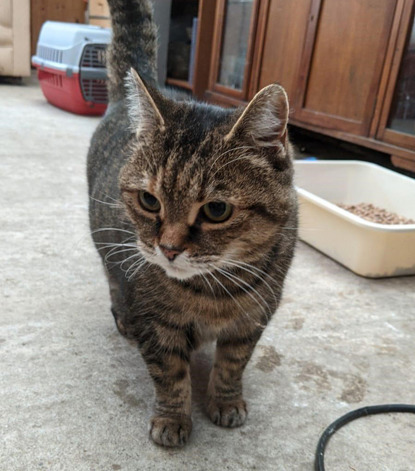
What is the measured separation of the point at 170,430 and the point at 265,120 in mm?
651

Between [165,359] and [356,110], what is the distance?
1.90 meters

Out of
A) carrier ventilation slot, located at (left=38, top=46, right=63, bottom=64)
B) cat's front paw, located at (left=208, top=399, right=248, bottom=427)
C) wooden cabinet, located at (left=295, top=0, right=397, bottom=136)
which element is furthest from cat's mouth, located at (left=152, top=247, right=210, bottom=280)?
carrier ventilation slot, located at (left=38, top=46, right=63, bottom=64)

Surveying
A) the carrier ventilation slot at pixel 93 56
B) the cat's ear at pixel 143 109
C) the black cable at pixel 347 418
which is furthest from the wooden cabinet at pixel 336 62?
the cat's ear at pixel 143 109

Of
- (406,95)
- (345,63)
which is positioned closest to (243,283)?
(406,95)

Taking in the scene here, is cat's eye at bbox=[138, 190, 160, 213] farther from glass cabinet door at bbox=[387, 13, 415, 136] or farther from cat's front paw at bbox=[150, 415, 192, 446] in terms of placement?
glass cabinet door at bbox=[387, 13, 415, 136]

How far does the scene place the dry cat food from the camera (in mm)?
2084

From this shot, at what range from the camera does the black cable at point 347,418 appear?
1001 mm

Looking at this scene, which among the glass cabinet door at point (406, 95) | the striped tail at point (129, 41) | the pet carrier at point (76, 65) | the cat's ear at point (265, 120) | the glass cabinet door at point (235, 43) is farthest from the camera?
the pet carrier at point (76, 65)

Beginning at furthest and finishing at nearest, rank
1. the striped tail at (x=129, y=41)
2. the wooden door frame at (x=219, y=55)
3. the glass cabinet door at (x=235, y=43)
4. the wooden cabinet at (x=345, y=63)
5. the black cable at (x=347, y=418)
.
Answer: the glass cabinet door at (x=235, y=43), the wooden door frame at (x=219, y=55), the wooden cabinet at (x=345, y=63), the striped tail at (x=129, y=41), the black cable at (x=347, y=418)

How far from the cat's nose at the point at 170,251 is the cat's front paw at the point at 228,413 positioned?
41cm

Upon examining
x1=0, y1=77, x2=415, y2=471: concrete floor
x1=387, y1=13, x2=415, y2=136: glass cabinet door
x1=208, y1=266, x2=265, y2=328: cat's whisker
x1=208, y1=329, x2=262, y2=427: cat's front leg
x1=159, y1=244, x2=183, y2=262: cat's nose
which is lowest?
x1=0, y1=77, x2=415, y2=471: concrete floor

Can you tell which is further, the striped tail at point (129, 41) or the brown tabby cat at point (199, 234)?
the striped tail at point (129, 41)

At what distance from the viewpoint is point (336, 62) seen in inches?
101

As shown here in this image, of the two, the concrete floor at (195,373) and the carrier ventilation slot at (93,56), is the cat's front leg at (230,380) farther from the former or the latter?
the carrier ventilation slot at (93,56)
